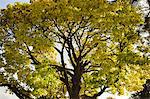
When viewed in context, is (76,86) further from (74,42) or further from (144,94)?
(144,94)

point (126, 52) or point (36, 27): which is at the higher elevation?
point (36, 27)

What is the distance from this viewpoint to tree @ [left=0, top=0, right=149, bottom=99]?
1121 inches

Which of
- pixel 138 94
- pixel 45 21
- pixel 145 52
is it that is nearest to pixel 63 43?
pixel 45 21

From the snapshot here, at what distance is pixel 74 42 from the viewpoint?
3155 cm

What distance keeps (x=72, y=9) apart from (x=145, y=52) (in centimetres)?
681

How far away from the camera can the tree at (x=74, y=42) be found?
93.5 ft

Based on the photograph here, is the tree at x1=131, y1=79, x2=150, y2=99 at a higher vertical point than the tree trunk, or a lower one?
higher

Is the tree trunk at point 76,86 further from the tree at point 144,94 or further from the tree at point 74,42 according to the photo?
the tree at point 144,94

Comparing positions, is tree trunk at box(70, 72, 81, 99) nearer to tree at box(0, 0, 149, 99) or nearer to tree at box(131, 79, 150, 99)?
tree at box(0, 0, 149, 99)

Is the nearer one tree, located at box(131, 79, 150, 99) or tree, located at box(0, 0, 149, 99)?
tree, located at box(0, 0, 149, 99)

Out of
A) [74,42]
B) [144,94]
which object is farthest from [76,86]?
[144,94]

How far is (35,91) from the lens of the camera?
1134 inches

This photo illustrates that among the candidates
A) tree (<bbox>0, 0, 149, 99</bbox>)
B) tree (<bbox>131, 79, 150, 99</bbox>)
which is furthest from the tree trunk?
tree (<bbox>131, 79, 150, 99</bbox>)

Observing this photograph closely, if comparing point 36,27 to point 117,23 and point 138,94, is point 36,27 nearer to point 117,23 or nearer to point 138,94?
point 117,23
